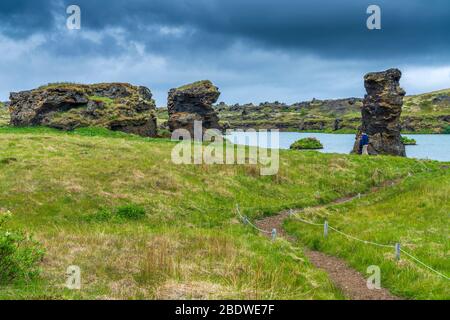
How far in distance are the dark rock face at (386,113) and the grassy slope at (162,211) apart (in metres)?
18.1

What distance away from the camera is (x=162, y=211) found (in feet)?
83.7

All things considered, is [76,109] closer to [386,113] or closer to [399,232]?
[386,113]

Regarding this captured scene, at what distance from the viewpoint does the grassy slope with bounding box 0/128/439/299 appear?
44.1ft

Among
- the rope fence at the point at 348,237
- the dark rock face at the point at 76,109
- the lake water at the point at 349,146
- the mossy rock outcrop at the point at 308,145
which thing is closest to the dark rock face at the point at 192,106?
the lake water at the point at 349,146

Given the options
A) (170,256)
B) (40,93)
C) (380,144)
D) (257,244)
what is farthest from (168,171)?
(380,144)

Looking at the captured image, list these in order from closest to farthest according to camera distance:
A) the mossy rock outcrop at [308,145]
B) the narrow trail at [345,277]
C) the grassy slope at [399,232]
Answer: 1. the narrow trail at [345,277]
2. the grassy slope at [399,232]
3. the mossy rock outcrop at [308,145]

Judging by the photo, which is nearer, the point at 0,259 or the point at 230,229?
the point at 0,259

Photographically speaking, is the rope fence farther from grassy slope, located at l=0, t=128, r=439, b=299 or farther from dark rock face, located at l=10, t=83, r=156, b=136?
dark rock face, located at l=10, t=83, r=156, b=136

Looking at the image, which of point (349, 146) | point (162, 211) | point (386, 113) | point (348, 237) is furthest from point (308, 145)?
point (348, 237)

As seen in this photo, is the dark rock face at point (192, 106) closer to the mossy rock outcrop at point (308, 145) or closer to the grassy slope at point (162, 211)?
the grassy slope at point (162, 211)

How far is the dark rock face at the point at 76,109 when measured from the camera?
5469 centimetres
